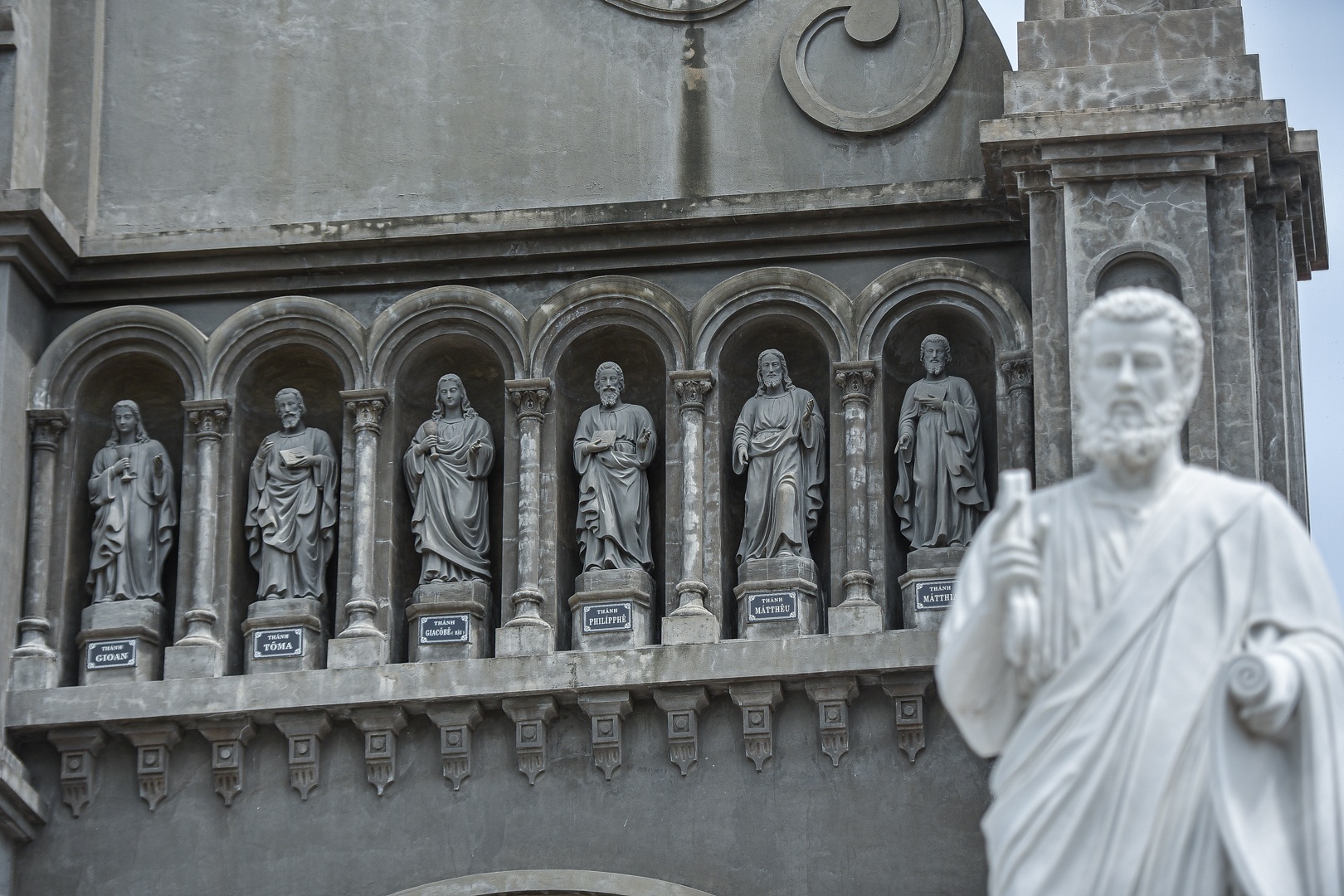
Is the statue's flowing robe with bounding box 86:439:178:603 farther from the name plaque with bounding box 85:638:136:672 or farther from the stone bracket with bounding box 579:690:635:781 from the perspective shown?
the stone bracket with bounding box 579:690:635:781

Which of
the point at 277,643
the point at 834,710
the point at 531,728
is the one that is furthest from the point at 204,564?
the point at 834,710

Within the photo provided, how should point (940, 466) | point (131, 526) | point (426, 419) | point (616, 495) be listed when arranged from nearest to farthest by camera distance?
point (940, 466) → point (616, 495) → point (131, 526) → point (426, 419)

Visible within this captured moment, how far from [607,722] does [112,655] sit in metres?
3.25

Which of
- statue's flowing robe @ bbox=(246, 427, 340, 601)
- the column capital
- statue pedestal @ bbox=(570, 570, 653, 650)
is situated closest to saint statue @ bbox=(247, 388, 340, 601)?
statue's flowing robe @ bbox=(246, 427, 340, 601)

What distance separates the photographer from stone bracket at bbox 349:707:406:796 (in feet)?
62.1

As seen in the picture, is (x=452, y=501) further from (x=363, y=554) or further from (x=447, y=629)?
(x=447, y=629)

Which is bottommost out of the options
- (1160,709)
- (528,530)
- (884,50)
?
(1160,709)

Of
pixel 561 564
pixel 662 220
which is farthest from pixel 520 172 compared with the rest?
pixel 561 564

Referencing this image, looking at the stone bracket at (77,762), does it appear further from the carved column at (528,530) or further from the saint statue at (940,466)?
the saint statue at (940,466)

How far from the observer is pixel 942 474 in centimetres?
1897

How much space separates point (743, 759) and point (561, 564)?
1.82 meters

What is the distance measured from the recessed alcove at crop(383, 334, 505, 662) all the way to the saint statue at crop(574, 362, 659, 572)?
562 mm

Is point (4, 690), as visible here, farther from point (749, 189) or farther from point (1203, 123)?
point (1203, 123)

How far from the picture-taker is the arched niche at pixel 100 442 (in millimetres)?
19953
